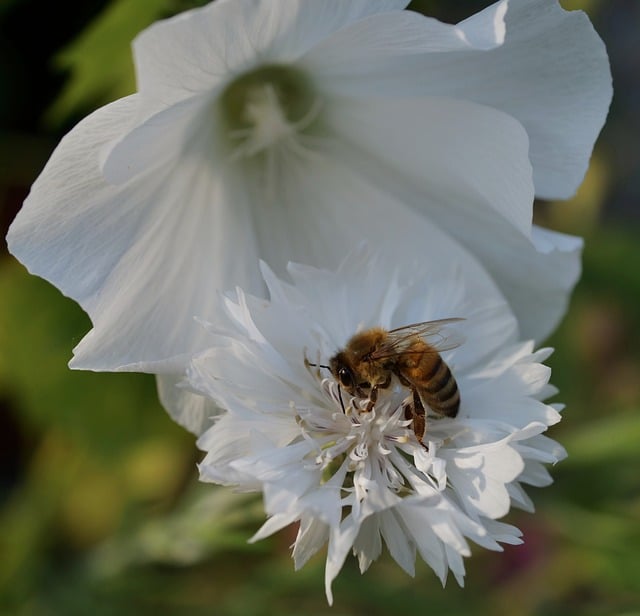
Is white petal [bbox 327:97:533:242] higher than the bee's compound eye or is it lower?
higher

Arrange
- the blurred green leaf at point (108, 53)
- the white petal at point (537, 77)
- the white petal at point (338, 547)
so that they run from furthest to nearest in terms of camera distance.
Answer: the blurred green leaf at point (108, 53), the white petal at point (537, 77), the white petal at point (338, 547)

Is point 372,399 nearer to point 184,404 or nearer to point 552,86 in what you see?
point 184,404

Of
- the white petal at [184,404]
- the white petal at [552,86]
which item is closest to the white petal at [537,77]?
the white petal at [552,86]

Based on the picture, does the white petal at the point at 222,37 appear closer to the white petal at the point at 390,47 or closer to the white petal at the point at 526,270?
the white petal at the point at 390,47

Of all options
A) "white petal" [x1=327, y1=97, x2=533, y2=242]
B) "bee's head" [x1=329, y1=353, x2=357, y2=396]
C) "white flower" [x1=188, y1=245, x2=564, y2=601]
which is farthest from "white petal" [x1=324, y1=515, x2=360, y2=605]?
"white petal" [x1=327, y1=97, x2=533, y2=242]

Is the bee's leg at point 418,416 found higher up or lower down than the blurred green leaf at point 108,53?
lower down

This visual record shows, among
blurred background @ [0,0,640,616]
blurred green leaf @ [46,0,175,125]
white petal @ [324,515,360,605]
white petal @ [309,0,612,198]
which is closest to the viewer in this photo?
white petal @ [324,515,360,605]

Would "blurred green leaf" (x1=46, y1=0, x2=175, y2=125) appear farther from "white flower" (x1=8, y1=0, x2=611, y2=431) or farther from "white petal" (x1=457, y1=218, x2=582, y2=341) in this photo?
"white petal" (x1=457, y1=218, x2=582, y2=341)
